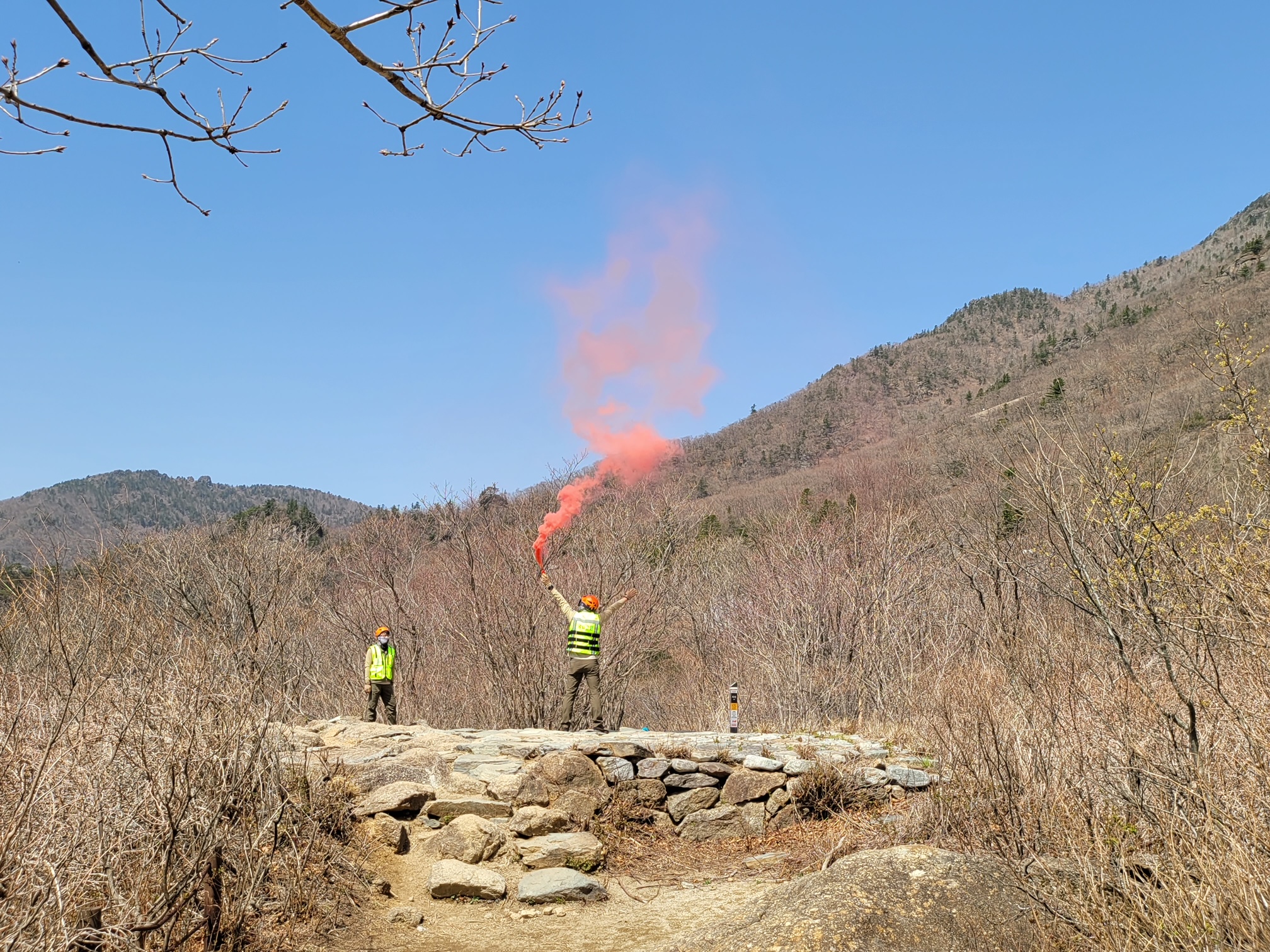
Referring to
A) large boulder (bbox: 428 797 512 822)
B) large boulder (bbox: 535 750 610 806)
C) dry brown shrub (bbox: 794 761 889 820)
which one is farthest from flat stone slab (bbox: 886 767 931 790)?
large boulder (bbox: 428 797 512 822)

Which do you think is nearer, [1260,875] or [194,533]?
[1260,875]

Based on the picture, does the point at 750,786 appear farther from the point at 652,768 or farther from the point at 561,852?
the point at 561,852

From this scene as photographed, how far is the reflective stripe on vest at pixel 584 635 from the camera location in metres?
11.8

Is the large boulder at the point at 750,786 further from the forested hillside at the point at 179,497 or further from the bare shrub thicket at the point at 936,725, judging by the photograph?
the forested hillside at the point at 179,497

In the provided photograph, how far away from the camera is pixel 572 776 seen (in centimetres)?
888

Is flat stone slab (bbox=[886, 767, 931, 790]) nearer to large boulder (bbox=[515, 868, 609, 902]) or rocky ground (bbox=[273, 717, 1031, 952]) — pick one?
rocky ground (bbox=[273, 717, 1031, 952])

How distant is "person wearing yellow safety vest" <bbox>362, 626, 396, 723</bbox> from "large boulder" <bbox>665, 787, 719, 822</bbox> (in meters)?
5.80

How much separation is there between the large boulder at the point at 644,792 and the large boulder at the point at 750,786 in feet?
2.41

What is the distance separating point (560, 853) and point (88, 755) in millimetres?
4170

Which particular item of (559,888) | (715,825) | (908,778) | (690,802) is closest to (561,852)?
(559,888)

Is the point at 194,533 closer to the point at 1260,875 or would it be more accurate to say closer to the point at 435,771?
the point at 435,771

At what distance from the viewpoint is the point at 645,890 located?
284 inches

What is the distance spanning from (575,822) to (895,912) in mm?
4638

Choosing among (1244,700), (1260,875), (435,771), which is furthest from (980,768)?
(435,771)
